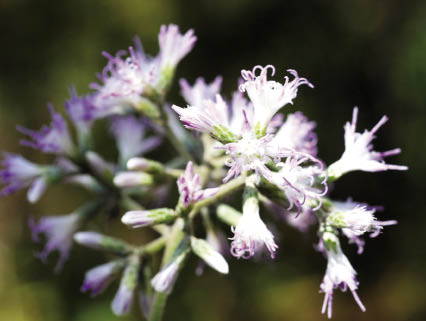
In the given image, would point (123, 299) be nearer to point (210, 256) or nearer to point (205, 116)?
point (210, 256)

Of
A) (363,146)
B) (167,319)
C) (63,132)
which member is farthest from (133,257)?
(167,319)

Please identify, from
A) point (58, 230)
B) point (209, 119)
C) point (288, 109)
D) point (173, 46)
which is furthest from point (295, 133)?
point (288, 109)

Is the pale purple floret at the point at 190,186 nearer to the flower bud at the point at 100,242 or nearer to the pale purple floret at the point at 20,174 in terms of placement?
the flower bud at the point at 100,242

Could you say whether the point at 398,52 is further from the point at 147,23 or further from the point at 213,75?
the point at 147,23

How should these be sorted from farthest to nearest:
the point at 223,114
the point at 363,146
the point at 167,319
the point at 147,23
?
1. the point at 147,23
2. the point at 167,319
3. the point at 363,146
4. the point at 223,114

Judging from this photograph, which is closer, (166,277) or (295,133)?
(166,277)

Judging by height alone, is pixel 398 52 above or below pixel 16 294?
above

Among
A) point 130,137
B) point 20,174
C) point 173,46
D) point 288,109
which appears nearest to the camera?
point 173,46
